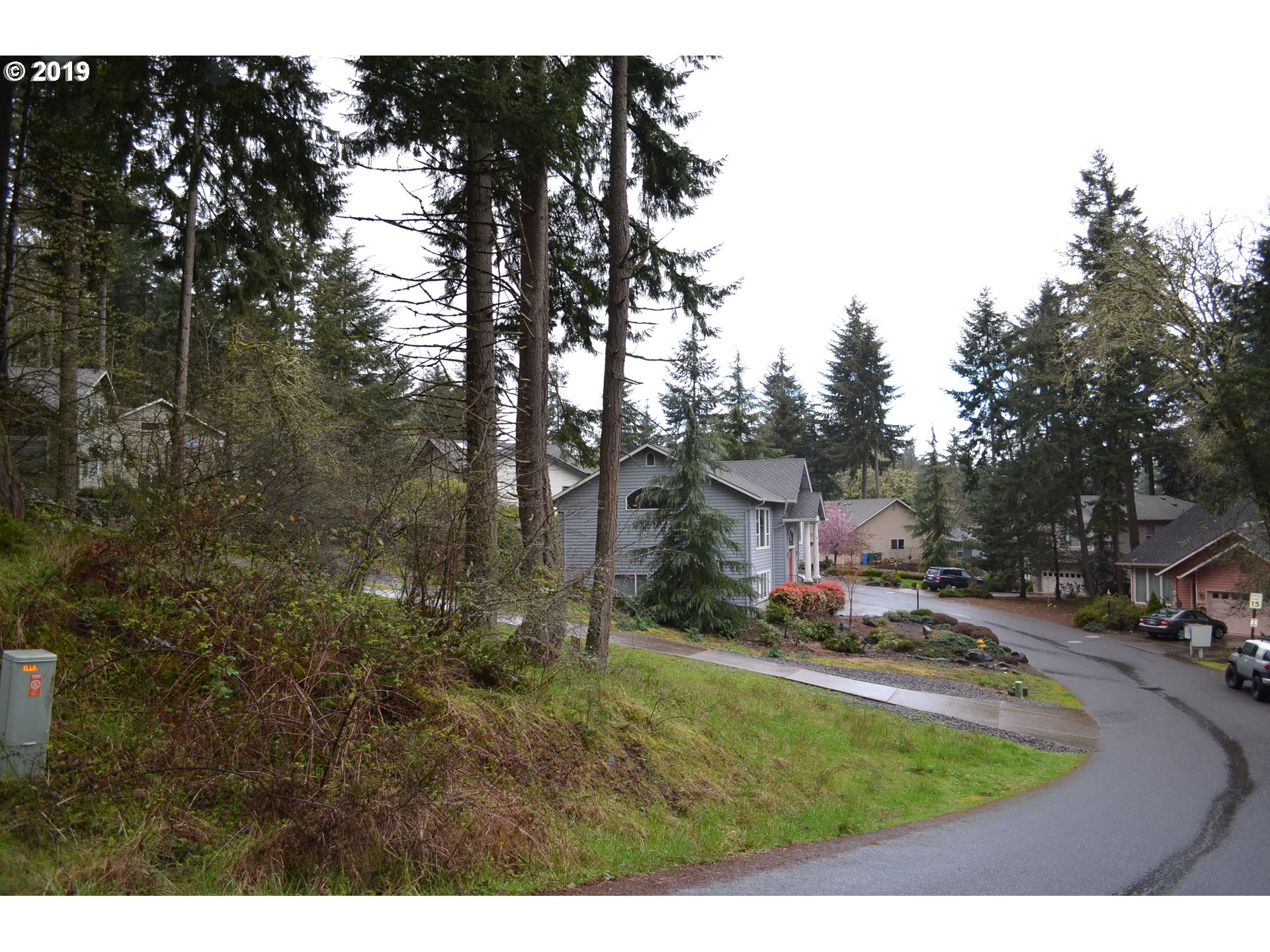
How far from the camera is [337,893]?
470cm

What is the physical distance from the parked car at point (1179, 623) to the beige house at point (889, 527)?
99.1ft

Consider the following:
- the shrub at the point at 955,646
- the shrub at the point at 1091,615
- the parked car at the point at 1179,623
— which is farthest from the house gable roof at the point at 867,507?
the shrub at the point at 955,646

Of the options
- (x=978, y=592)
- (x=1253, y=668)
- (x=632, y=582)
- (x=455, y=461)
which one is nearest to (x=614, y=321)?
(x=455, y=461)

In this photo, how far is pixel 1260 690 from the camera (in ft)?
55.9

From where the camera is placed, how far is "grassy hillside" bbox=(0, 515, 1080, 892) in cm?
455

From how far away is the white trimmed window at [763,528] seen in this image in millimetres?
27922

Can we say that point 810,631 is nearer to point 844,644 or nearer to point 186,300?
point 844,644

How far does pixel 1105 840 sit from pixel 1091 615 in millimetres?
28179

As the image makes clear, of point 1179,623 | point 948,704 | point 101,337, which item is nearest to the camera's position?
point 948,704

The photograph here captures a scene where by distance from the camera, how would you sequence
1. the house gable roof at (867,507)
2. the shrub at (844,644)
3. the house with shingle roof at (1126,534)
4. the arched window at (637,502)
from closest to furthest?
the shrub at (844,644) → the arched window at (637,502) → the house with shingle roof at (1126,534) → the house gable roof at (867,507)

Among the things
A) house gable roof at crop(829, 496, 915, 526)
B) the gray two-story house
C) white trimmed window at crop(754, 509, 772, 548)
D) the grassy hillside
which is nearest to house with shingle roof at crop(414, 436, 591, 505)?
the grassy hillside

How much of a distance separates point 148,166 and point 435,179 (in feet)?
11.0

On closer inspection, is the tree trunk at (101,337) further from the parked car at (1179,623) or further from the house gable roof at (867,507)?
the house gable roof at (867,507)

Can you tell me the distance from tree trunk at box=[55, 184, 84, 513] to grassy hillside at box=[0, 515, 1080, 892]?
472cm
